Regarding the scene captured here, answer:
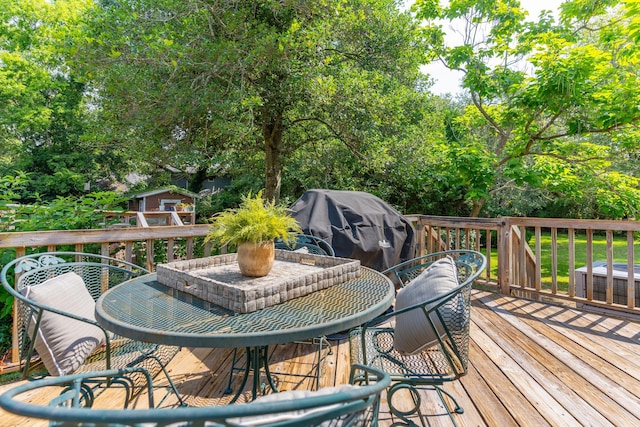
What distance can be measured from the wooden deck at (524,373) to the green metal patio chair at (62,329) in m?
0.57

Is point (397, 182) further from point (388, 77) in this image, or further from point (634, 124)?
point (634, 124)

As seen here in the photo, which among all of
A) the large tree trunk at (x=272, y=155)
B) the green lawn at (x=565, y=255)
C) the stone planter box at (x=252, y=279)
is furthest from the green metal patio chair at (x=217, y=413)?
the green lawn at (x=565, y=255)

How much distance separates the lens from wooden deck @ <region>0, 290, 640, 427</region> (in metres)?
1.95

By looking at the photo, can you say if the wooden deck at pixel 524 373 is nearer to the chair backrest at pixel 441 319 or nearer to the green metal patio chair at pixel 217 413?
the chair backrest at pixel 441 319

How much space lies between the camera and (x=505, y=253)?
4.32 meters

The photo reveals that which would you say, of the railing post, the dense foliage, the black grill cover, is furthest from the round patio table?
the dense foliage

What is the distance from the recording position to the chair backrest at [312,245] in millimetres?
2906

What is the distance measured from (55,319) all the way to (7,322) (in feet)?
7.84

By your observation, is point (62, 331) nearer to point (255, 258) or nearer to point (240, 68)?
point (255, 258)

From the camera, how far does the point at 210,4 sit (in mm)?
5281

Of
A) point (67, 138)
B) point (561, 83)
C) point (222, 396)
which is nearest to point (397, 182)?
point (561, 83)

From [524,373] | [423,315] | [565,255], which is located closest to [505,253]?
Result: [524,373]

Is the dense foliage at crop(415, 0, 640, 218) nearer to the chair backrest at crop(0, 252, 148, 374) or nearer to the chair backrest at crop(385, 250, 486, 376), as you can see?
the chair backrest at crop(385, 250, 486, 376)

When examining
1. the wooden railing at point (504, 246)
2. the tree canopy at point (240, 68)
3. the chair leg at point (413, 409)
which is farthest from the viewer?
the tree canopy at point (240, 68)
